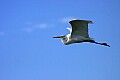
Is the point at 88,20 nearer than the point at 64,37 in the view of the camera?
Yes

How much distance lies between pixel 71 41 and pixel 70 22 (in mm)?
2308

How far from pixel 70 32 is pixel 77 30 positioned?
1409 mm

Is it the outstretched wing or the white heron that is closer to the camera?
the outstretched wing

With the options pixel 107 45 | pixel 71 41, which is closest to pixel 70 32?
pixel 71 41

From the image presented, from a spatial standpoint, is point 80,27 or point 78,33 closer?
point 80,27

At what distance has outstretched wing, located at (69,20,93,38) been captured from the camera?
→ 28531mm

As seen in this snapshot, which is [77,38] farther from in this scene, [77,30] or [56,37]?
[56,37]

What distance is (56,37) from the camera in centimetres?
3381

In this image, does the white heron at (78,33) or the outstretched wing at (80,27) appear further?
the white heron at (78,33)

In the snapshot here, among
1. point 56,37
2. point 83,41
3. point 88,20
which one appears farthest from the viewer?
point 56,37

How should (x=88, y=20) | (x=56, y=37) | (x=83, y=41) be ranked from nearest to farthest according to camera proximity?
(x=88, y=20)
(x=83, y=41)
(x=56, y=37)

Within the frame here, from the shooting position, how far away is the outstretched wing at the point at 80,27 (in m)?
28.5

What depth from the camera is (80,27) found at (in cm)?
2912

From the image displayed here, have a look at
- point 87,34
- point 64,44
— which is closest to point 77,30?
point 87,34
